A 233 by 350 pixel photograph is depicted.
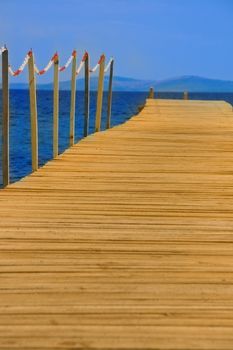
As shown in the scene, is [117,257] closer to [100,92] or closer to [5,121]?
[5,121]

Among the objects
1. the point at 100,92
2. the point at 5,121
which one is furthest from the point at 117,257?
the point at 100,92

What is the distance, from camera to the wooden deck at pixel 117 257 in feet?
8.92

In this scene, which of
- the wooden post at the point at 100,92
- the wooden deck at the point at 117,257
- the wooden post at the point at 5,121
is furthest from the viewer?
the wooden post at the point at 100,92

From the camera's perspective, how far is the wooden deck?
107 inches

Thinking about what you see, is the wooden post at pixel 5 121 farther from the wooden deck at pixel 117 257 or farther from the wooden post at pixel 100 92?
the wooden post at pixel 100 92

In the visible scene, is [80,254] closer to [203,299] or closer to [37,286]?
[37,286]

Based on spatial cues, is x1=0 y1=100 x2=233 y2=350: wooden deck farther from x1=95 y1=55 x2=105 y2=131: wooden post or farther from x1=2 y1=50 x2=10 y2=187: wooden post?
x1=95 y1=55 x2=105 y2=131: wooden post

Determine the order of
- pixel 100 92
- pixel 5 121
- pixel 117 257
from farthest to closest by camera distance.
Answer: pixel 100 92 → pixel 5 121 → pixel 117 257

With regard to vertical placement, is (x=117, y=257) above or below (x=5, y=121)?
below

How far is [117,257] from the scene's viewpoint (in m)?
3.74

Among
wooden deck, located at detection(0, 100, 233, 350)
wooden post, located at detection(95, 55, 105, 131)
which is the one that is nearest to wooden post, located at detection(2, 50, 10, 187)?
wooden deck, located at detection(0, 100, 233, 350)

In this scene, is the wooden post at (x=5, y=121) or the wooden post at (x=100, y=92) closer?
the wooden post at (x=5, y=121)

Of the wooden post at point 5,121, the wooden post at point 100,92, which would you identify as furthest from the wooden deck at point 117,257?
the wooden post at point 100,92

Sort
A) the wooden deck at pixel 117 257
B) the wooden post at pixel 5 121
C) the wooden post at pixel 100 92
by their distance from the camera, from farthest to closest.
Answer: the wooden post at pixel 100 92
the wooden post at pixel 5 121
the wooden deck at pixel 117 257
